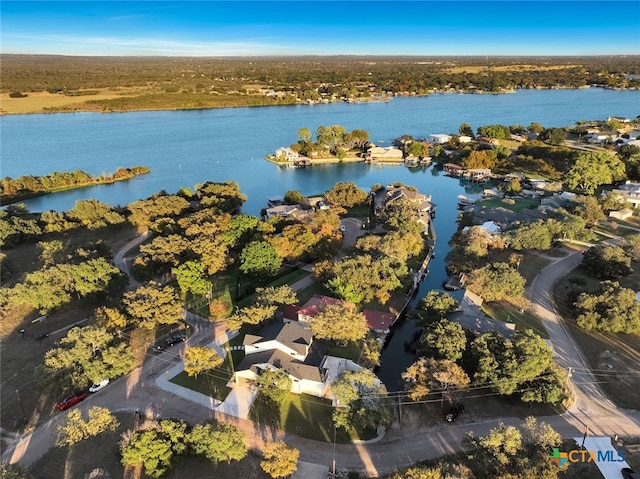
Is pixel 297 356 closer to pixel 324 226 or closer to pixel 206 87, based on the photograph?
pixel 324 226

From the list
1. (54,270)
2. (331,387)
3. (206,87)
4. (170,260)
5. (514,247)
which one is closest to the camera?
(331,387)

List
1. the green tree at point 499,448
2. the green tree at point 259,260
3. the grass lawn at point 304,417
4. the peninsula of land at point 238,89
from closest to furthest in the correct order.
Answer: the green tree at point 499,448, the grass lawn at point 304,417, the green tree at point 259,260, the peninsula of land at point 238,89

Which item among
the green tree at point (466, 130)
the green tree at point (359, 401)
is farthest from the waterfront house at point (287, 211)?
the green tree at point (466, 130)

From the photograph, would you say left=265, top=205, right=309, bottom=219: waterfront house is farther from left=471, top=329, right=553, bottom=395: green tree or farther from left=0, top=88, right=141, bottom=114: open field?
left=0, top=88, right=141, bottom=114: open field

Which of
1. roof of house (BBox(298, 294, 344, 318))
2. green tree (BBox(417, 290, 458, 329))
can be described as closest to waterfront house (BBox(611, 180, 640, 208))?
green tree (BBox(417, 290, 458, 329))

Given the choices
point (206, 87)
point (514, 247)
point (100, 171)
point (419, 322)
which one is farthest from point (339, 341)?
point (206, 87)

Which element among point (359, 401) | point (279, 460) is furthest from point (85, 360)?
point (359, 401)

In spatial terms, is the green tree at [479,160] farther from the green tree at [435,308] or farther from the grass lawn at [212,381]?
the grass lawn at [212,381]
